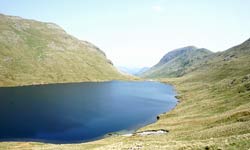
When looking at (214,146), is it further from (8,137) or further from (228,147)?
(8,137)

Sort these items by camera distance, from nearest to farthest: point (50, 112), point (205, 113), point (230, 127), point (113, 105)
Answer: point (230, 127) → point (205, 113) → point (50, 112) → point (113, 105)

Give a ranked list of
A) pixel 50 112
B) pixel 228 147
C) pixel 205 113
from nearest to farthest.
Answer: pixel 228 147
pixel 205 113
pixel 50 112

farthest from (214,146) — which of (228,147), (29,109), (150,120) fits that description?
(29,109)

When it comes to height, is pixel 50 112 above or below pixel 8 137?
above

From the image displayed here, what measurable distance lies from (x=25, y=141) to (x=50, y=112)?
39.4 m

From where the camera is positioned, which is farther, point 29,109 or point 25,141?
point 29,109

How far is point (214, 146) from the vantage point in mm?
34750

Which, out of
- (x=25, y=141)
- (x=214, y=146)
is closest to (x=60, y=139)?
(x=25, y=141)

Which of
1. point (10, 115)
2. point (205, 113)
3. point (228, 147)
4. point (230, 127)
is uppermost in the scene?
point (10, 115)

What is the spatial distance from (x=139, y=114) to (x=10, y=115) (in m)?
50.5

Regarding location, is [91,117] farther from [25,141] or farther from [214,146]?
[214,146]

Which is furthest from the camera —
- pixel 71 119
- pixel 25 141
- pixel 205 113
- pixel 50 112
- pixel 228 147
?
pixel 50 112

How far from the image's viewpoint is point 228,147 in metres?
33.2

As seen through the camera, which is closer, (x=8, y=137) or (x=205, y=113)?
(x=8, y=137)
